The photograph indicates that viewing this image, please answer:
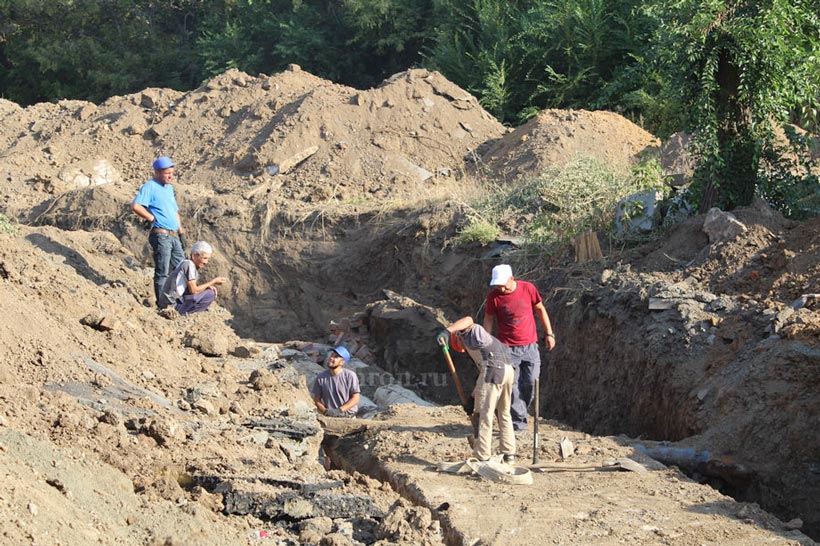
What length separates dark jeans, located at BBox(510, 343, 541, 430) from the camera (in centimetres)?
973

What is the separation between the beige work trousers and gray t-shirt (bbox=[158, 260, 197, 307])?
395cm

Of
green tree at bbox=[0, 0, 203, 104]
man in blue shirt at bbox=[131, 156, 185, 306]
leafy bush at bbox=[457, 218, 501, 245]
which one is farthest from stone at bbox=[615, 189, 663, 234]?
green tree at bbox=[0, 0, 203, 104]

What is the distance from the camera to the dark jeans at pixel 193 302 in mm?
11602

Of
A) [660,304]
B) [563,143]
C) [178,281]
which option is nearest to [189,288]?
[178,281]

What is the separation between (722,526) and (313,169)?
13.4 metres

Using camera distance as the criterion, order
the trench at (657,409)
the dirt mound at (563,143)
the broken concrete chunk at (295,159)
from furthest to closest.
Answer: the broken concrete chunk at (295,159), the dirt mound at (563,143), the trench at (657,409)

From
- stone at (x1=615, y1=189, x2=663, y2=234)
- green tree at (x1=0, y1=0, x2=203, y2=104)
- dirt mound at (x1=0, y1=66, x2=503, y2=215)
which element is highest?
stone at (x1=615, y1=189, x2=663, y2=234)

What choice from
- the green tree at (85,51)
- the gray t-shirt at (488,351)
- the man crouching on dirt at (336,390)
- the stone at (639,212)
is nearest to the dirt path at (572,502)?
the gray t-shirt at (488,351)

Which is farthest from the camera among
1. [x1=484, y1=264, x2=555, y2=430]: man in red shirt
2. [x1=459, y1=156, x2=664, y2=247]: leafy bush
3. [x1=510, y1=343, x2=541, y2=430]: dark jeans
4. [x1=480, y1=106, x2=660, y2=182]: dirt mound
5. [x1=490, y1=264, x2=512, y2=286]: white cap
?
[x1=480, y1=106, x2=660, y2=182]: dirt mound

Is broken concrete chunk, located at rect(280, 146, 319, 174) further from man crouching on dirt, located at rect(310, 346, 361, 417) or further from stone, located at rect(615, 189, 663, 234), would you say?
man crouching on dirt, located at rect(310, 346, 361, 417)

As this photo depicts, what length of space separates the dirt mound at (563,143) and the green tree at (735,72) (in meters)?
4.42

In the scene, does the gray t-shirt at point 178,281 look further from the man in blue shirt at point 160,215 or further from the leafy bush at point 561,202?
the leafy bush at point 561,202

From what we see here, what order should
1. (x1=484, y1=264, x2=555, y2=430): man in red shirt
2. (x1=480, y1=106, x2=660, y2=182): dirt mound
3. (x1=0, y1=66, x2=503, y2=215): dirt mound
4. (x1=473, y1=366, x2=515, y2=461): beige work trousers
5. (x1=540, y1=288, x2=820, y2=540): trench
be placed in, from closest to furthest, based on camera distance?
(x1=473, y1=366, x2=515, y2=461): beige work trousers → (x1=540, y1=288, x2=820, y2=540): trench → (x1=484, y1=264, x2=555, y2=430): man in red shirt → (x1=480, y1=106, x2=660, y2=182): dirt mound → (x1=0, y1=66, x2=503, y2=215): dirt mound

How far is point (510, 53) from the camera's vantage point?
23406mm
